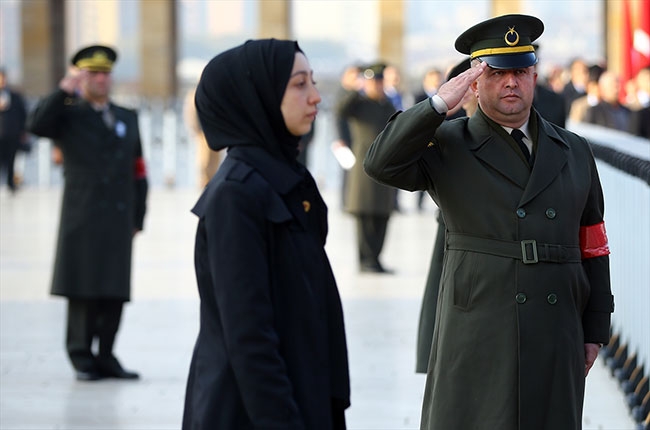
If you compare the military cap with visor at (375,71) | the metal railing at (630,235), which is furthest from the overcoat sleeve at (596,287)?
the military cap with visor at (375,71)

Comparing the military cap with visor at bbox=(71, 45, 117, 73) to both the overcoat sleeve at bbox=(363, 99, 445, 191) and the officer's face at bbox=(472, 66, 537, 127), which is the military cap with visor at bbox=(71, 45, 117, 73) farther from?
→ the officer's face at bbox=(472, 66, 537, 127)

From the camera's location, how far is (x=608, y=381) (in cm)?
784

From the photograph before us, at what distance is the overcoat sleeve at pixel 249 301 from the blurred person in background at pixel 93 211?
4344 mm

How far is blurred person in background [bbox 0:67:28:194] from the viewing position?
19750mm

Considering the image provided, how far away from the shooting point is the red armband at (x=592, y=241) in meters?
4.37

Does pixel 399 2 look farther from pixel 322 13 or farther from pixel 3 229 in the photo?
pixel 3 229

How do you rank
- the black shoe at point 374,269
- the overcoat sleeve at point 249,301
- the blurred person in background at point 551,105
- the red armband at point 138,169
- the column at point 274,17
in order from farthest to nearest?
the column at point 274,17 < the black shoe at point 374,269 < the blurred person in background at point 551,105 < the red armband at point 138,169 < the overcoat sleeve at point 249,301

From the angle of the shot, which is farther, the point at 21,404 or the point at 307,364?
the point at 21,404

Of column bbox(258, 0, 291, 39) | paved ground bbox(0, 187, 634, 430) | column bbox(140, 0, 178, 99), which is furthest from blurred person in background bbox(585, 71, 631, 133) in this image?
column bbox(140, 0, 178, 99)

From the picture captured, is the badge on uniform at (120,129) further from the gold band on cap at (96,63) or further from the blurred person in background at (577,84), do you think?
the blurred person in background at (577,84)

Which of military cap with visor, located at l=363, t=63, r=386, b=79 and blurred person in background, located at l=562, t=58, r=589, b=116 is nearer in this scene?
military cap with visor, located at l=363, t=63, r=386, b=79

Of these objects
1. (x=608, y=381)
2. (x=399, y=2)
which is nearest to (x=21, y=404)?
(x=608, y=381)

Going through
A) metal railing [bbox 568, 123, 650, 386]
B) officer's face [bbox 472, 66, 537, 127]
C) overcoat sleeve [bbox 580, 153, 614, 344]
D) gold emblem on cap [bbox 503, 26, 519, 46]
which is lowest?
metal railing [bbox 568, 123, 650, 386]

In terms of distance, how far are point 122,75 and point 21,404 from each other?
105 feet
